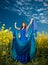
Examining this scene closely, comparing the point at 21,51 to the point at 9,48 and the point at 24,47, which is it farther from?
the point at 9,48

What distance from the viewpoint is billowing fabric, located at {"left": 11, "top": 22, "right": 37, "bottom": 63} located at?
316 inches

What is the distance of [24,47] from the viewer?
26.6 ft

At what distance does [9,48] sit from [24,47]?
0.50 m

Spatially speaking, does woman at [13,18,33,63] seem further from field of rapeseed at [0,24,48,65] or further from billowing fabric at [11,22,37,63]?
field of rapeseed at [0,24,48,65]

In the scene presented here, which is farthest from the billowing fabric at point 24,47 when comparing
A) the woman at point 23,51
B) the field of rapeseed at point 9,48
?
the field of rapeseed at point 9,48

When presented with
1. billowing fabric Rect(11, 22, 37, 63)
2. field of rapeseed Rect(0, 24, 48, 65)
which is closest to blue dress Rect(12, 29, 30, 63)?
billowing fabric Rect(11, 22, 37, 63)

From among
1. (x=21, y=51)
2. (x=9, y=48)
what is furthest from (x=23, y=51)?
(x=9, y=48)

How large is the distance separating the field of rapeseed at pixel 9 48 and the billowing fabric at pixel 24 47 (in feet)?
0.67

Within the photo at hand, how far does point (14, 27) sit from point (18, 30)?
193 mm

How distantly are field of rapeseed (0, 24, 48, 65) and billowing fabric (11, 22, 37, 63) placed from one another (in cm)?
20

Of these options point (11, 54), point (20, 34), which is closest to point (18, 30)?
point (20, 34)

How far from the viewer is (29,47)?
26.5 ft

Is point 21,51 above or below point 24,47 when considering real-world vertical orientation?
below

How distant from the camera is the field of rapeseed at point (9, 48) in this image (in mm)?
8141
